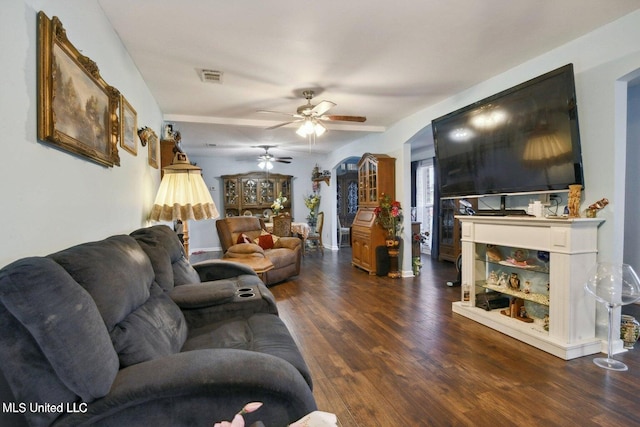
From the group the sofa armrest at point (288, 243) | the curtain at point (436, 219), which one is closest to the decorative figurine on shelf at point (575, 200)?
the sofa armrest at point (288, 243)

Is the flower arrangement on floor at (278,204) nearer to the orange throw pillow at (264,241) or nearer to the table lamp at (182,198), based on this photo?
the orange throw pillow at (264,241)

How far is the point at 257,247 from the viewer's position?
4.41m

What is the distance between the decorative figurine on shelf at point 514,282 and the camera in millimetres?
2967

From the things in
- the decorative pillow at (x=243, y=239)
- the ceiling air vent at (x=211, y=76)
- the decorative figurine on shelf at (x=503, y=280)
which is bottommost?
the decorative figurine on shelf at (x=503, y=280)

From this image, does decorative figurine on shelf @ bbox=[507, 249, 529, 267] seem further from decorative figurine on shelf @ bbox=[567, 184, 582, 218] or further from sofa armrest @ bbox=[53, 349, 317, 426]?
sofa armrest @ bbox=[53, 349, 317, 426]

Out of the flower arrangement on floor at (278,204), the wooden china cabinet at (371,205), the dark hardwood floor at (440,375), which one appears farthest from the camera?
the flower arrangement on floor at (278,204)

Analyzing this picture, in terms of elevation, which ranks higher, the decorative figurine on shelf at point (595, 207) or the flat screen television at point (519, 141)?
the flat screen television at point (519, 141)

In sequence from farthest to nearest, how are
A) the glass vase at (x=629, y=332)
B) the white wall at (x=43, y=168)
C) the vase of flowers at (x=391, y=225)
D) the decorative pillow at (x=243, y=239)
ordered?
the vase of flowers at (x=391, y=225) → the decorative pillow at (x=243, y=239) → the glass vase at (x=629, y=332) → the white wall at (x=43, y=168)

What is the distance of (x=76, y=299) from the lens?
89 cm

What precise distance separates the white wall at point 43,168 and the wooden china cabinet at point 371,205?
367cm

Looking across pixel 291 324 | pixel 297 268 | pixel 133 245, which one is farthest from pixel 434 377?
pixel 297 268

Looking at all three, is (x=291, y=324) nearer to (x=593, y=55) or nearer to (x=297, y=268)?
(x=297, y=268)

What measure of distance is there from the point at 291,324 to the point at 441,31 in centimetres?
279

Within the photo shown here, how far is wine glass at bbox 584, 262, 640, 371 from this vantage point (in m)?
2.17
